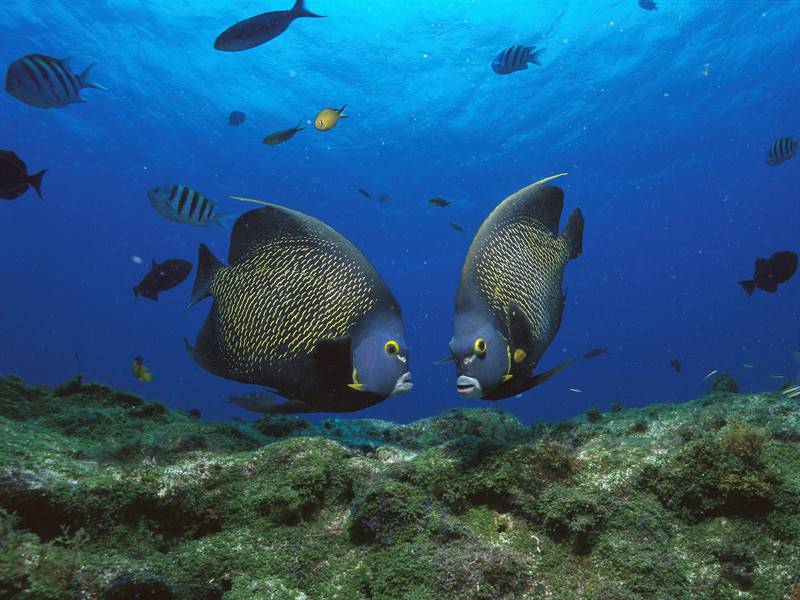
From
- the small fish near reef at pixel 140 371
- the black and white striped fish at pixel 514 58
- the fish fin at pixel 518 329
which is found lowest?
the fish fin at pixel 518 329

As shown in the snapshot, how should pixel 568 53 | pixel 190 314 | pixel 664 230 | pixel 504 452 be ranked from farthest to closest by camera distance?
pixel 190 314
pixel 664 230
pixel 568 53
pixel 504 452

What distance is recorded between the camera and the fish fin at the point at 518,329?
2346 millimetres

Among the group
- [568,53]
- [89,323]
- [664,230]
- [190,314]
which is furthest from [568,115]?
[89,323]

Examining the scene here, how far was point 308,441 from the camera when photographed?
9.65 feet

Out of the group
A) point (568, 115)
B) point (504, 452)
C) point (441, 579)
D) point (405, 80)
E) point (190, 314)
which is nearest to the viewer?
point (441, 579)

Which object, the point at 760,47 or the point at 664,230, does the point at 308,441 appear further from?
the point at 664,230

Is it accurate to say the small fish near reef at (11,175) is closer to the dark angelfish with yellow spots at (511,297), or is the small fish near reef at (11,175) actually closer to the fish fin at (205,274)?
the fish fin at (205,274)

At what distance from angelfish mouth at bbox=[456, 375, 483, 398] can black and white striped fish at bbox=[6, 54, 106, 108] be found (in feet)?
19.1

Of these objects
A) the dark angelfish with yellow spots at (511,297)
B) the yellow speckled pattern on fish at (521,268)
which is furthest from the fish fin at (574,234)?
the yellow speckled pattern on fish at (521,268)

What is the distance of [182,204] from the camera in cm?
571

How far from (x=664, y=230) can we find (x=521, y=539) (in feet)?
234

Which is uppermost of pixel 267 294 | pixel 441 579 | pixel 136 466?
pixel 267 294

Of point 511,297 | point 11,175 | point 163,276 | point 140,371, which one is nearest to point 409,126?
point 140,371

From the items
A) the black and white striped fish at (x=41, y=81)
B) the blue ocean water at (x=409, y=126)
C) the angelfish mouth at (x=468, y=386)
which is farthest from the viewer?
the blue ocean water at (x=409, y=126)
